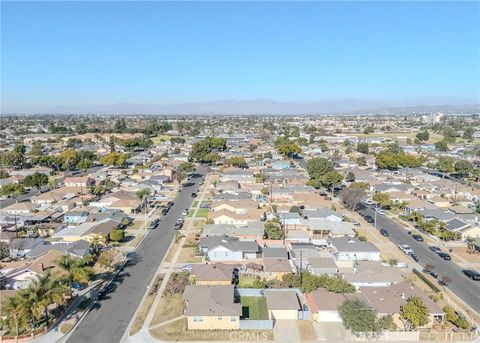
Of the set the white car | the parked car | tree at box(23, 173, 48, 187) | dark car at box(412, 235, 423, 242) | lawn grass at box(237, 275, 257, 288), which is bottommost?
dark car at box(412, 235, 423, 242)

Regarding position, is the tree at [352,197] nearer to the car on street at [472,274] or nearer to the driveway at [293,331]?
the car on street at [472,274]

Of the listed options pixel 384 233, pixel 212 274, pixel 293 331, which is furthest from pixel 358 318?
pixel 384 233

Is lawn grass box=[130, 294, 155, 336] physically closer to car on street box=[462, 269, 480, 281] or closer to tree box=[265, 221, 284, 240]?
tree box=[265, 221, 284, 240]

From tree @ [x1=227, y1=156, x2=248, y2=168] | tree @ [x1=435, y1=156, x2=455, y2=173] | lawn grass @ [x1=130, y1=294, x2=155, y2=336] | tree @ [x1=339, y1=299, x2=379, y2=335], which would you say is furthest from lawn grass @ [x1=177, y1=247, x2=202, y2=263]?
tree @ [x1=435, y1=156, x2=455, y2=173]

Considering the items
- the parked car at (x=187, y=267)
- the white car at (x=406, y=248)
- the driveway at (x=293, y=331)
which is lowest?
the white car at (x=406, y=248)

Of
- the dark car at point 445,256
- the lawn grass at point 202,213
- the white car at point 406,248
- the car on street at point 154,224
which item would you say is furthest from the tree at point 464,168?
the car on street at point 154,224

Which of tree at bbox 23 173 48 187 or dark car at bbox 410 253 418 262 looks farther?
tree at bbox 23 173 48 187
